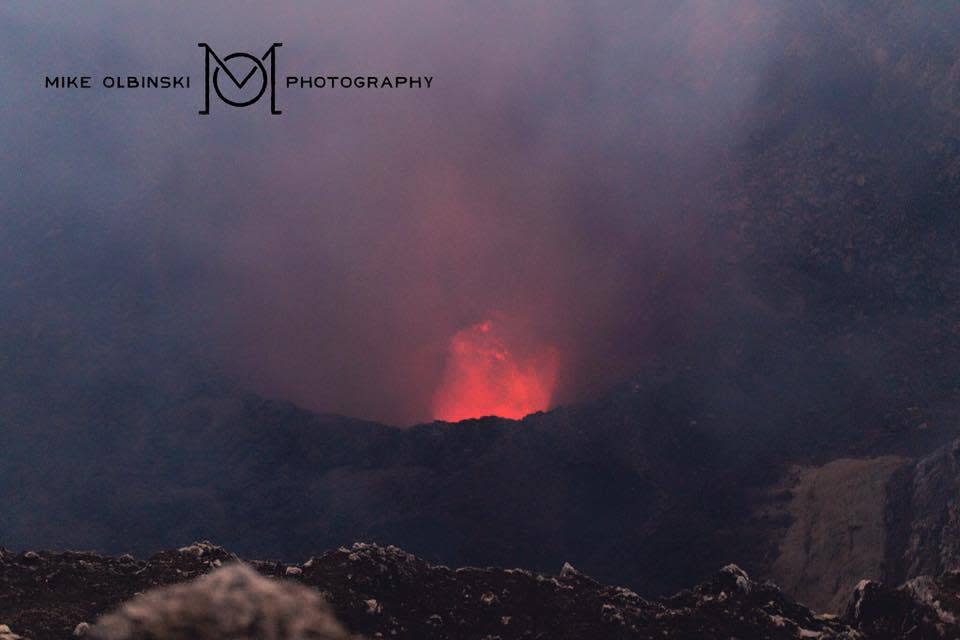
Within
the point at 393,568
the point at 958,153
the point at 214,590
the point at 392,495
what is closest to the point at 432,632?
the point at 393,568

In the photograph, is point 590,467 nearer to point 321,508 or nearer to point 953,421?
point 321,508

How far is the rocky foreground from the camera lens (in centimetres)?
1191

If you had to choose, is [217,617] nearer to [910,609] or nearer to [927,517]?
[910,609]

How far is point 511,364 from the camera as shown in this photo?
147 ft

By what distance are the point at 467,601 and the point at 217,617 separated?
936 centimetres

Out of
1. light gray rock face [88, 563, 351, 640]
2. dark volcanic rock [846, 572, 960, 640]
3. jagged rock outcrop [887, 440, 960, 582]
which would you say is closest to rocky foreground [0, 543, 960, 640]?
dark volcanic rock [846, 572, 960, 640]

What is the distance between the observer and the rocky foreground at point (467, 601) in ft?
39.1

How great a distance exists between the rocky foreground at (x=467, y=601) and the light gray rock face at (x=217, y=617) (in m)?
7.31

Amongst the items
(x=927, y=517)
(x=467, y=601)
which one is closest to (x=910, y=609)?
(x=467, y=601)

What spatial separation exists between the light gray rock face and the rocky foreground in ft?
24.0

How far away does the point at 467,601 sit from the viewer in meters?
12.9

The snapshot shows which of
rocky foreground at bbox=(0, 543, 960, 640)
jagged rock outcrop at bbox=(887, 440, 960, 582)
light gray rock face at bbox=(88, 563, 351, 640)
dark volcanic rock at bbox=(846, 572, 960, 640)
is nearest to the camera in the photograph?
light gray rock face at bbox=(88, 563, 351, 640)

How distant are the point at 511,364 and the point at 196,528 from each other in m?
16.8

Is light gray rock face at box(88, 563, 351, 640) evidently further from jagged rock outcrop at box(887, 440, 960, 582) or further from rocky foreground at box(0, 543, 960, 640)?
jagged rock outcrop at box(887, 440, 960, 582)
